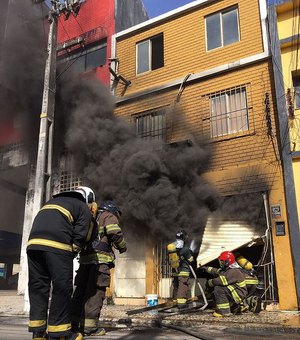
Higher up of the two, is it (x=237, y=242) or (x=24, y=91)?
(x=24, y=91)

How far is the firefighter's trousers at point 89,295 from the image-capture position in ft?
13.9

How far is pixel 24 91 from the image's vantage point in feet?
37.2

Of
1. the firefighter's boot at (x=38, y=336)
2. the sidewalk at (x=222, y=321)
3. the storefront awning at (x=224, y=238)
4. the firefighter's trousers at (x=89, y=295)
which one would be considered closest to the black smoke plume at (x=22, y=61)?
the storefront awning at (x=224, y=238)

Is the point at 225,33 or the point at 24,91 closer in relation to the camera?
the point at 225,33

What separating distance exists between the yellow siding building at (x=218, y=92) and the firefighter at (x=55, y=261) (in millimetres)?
5554

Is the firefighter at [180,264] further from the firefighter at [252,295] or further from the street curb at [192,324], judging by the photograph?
the street curb at [192,324]

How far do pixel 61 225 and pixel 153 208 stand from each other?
224 inches

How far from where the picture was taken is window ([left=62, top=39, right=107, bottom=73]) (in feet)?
41.2

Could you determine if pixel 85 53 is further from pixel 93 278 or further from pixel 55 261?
pixel 55 261

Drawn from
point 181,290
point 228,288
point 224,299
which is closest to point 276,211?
point 228,288

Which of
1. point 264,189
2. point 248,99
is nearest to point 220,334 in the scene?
point 264,189

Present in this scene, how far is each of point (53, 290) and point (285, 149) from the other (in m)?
6.42

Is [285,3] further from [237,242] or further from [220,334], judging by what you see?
[220,334]

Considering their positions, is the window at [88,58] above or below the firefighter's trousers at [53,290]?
above
